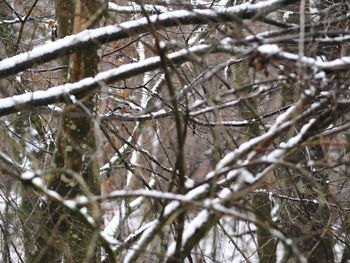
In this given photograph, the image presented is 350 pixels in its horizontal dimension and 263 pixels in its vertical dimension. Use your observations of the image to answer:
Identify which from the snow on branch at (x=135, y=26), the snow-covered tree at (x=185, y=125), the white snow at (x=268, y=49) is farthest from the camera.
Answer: the snow on branch at (x=135, y=26)

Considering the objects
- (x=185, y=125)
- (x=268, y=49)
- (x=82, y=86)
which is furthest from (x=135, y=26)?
(x=268, y=49)

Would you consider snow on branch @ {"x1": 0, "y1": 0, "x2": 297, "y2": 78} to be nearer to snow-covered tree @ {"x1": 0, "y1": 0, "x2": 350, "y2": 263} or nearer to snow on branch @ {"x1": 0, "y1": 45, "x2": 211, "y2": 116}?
snow-covered tree @ {"x1": 0, "y1": 0, "x2": 350, "y2": 263}

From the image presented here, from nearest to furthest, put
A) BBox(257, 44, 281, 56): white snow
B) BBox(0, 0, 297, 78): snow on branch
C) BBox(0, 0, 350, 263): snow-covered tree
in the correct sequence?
1. BBox(257, 44, 281, 56): white snow
2. BBox(0, 0, 350, 263): snow-covered tree
3. BBox(0, 0, 297, 78): snow on branch

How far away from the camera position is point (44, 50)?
4.23 m

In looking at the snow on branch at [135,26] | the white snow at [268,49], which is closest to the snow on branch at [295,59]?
the white snow at [268,49]

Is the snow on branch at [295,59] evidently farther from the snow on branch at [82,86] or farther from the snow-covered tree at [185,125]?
the snow on branch at [82,86]

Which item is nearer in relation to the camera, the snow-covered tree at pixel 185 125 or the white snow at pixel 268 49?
the white snow at pixel 268 49


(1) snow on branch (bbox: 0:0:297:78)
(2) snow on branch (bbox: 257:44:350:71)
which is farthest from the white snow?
A: (1) snow on branch (bbox: 0:0:297:78)

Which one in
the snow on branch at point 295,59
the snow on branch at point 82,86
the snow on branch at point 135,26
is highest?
the snow on branch at point 135,26

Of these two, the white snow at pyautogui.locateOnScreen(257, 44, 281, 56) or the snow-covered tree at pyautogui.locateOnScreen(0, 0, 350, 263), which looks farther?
the snow-covered tree at pyautogui.locateOnScreen(0, 0, 350, 263)

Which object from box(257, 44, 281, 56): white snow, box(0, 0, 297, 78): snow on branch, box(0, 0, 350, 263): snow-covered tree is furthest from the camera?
box(0, 0, 297, 78): snow on branch

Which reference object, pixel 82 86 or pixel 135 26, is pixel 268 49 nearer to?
pixel 135 26

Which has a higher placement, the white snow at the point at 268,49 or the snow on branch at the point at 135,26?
the snow on branch at the point at 135,26

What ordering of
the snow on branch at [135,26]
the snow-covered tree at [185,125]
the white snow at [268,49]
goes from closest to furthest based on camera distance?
the white snow at [268,49]
the snow-covered tree at [185,125]
the snow on branch at [135,26]
